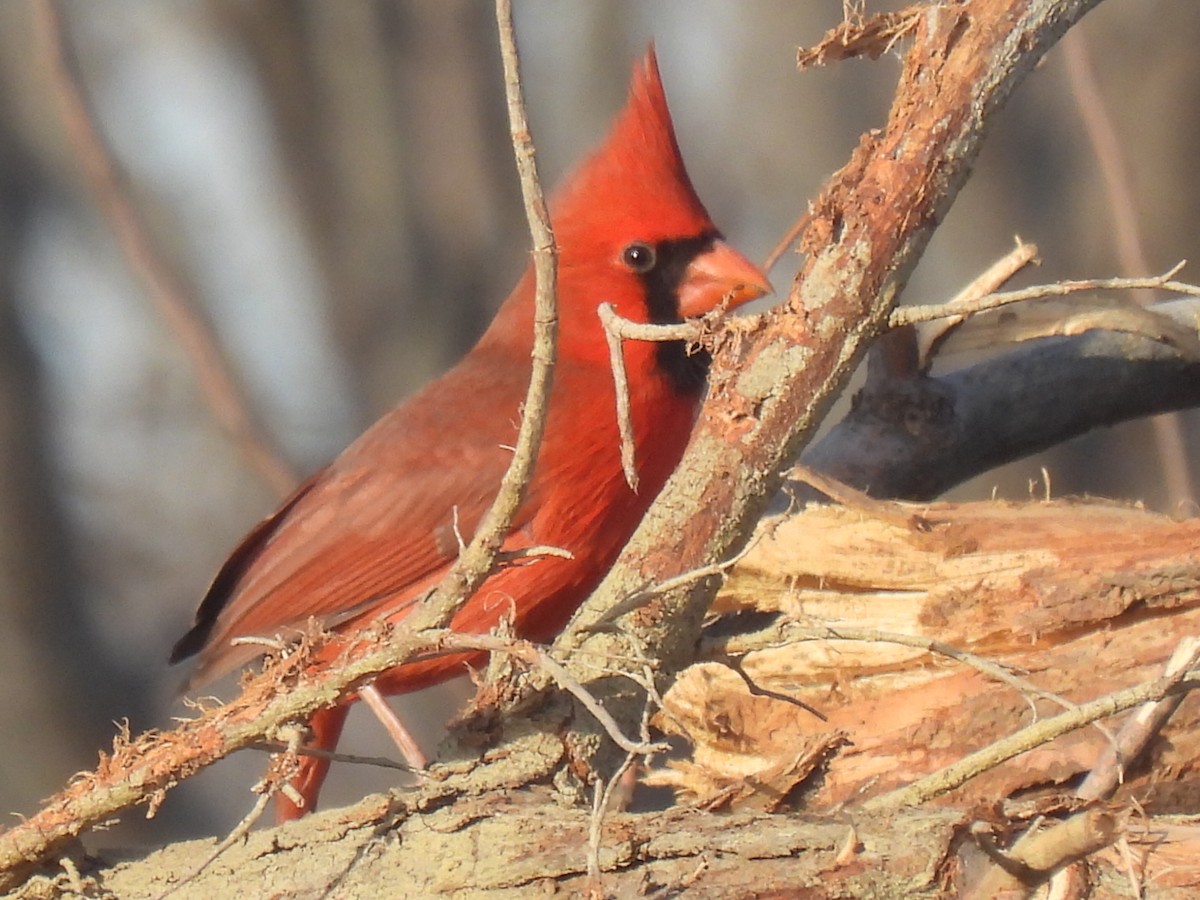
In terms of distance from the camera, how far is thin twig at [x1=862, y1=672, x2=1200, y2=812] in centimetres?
138

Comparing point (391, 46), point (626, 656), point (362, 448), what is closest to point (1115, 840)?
point (626, 656)

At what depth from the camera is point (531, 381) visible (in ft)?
4.59

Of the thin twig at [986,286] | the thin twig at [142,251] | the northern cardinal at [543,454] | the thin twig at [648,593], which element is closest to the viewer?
the thin twig at [648,593]

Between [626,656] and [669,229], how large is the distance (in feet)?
3.53

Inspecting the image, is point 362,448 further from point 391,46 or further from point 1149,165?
point 1149,165

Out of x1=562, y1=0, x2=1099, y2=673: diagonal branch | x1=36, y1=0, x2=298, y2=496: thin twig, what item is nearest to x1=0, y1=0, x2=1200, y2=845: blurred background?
x1=36, y1=0, x2=298, y2=496: thin twig

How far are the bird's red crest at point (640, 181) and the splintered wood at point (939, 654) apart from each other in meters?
0.53

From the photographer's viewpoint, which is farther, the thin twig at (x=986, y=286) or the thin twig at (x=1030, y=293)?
the thin twig at (x=986, y=286)

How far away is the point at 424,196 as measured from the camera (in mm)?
5328

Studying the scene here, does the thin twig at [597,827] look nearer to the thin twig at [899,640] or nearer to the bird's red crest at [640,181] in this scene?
the thin twig at [899,640]

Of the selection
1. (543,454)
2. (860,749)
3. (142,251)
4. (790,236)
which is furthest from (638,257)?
(142,251)

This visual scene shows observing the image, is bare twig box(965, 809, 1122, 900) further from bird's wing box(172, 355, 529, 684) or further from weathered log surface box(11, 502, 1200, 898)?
bird's wing box(172, 355, 529, 684)

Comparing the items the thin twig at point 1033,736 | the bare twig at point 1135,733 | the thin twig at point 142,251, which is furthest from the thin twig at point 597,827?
the thin twig at point 142,251

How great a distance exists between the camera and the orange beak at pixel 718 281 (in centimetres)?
239
